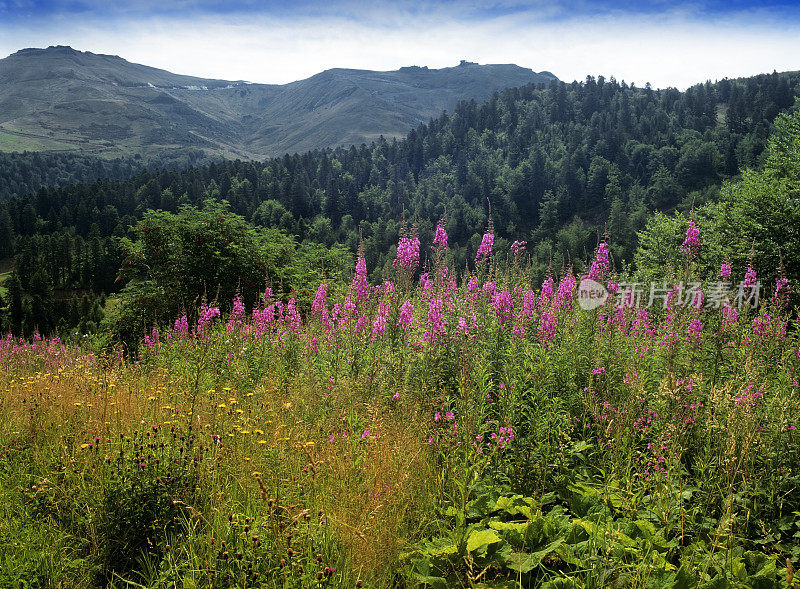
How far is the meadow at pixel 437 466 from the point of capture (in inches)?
114

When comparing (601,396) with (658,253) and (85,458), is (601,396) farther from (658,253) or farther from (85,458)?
(658,253)

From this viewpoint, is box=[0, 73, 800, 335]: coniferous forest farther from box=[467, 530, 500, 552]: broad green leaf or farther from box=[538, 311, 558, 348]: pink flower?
box=[467, 530, 500, 552]: broad green leaf

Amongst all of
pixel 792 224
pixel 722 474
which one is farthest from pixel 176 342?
pixel 792 224

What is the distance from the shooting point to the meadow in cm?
289

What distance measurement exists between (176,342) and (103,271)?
84883mm

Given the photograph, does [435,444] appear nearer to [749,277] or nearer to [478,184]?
[749,277]

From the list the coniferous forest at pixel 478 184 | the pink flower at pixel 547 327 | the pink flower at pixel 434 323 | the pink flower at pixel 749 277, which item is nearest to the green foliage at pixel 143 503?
the pink flower at pixel 434 323

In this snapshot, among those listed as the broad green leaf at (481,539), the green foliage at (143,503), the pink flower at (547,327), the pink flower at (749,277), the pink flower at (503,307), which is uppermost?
the pink flower at (749,277)

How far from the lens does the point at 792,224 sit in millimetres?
20484

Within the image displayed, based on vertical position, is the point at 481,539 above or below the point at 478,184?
below

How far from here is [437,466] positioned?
13.6 ft

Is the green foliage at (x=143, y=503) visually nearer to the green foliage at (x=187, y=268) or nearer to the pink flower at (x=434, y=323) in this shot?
the pink flower at (x=434, y=323)

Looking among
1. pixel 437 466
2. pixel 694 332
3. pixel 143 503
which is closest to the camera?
pixel 143 503

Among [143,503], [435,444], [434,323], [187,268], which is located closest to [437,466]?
[435,444]
